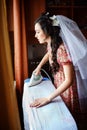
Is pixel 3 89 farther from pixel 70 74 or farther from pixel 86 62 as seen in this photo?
pixel 86 62

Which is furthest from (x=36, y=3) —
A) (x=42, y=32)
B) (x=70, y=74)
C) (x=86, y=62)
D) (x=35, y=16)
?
(x=70, y=74)

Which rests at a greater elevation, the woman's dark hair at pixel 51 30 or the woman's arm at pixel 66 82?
the woman's dark hair at pixel 51 30

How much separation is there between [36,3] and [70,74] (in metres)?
1.33

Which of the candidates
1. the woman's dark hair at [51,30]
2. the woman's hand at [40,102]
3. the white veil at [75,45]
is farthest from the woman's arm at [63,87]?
the woman's dark hair at [51,30]

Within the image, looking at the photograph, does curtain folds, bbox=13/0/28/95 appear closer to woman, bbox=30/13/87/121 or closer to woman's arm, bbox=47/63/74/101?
woman, bbox=30/13/87/121

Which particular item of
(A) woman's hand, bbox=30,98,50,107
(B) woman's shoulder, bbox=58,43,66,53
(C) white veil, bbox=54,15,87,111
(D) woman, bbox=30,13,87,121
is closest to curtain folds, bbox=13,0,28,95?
(D) woman, bbox=30,13,87,121

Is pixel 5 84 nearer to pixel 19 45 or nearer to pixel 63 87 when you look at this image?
pixel 63 87

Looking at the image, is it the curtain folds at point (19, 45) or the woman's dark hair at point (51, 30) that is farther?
the curtain folds at point (19, 45)

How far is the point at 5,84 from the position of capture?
112cm

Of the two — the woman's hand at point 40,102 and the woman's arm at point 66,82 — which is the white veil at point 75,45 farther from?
the woman's hand at point 40,102

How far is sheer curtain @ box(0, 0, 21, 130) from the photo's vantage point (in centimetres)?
110

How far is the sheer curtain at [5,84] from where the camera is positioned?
110 centimetres

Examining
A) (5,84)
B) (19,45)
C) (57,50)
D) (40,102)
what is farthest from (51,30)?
(5,84)

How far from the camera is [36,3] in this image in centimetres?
266
